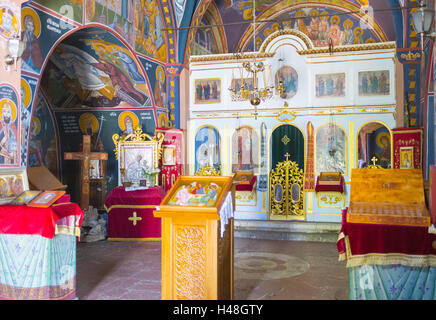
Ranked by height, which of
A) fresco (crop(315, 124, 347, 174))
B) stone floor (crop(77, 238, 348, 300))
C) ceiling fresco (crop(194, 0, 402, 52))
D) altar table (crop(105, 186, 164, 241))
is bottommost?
stone floor (crop(77, 238, 348, 300))

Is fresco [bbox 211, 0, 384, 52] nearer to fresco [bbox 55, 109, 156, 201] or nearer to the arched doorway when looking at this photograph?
the arched doorway

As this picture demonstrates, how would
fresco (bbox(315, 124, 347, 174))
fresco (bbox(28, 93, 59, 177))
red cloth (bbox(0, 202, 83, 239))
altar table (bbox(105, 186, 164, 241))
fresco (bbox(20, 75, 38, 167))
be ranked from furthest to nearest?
1. fresco (bbox(28, 93, 59, 177))
2. fresco (bbox(315, 124, 347, 174))
3. altar table (bbox(105, 186, 164, 241))
4. fresco (bbox(20, 75, 38, 167))
5. red cloth (bbox(0, 202, 83, 239))

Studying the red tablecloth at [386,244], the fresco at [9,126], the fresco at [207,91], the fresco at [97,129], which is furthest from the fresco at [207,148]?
the red tablecloth at [386,244]

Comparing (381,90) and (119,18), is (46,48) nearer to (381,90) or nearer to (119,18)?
(119,18)

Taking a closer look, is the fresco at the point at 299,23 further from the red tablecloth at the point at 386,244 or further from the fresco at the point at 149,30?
the red tablecloth at the point at 386,244

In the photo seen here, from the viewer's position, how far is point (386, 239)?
148 inches

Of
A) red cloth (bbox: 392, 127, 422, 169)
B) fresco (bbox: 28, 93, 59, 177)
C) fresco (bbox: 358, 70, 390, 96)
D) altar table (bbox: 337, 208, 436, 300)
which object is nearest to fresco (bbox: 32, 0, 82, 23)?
fresco (bbox: 28, 93, 59, 177)

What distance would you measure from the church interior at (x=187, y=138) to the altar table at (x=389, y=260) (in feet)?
2.22

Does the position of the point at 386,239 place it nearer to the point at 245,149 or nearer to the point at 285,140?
the point at 285,140

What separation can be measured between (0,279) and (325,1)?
42.5ft

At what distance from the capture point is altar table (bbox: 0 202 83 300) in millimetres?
4336

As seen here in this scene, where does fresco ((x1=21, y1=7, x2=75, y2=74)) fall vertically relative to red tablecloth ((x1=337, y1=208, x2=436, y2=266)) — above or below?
above

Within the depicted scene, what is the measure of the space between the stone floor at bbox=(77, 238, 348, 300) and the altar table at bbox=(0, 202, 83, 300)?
26.7 inches

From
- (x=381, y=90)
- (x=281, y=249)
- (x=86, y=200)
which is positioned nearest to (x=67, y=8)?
(x=86, y=200)
